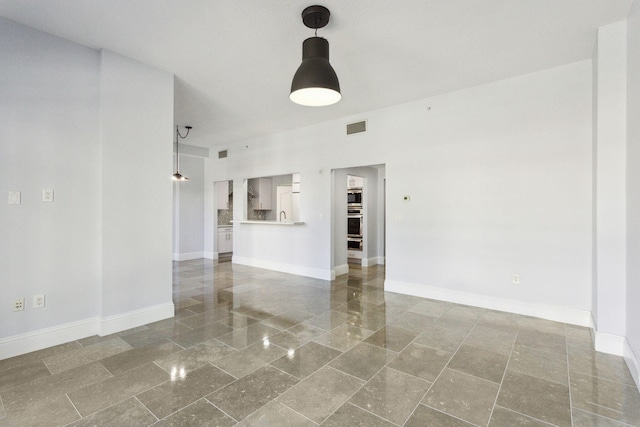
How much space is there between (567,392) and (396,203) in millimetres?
3067

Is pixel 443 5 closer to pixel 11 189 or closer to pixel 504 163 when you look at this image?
pixel 504 163

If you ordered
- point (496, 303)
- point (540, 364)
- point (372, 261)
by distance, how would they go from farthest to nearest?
point (372, 261) < point (496, 303) < point (540, 364)

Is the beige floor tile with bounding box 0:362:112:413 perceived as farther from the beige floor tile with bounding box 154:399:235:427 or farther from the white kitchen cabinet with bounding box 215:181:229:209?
the white kitchen cabinet with bounding box 215:181:229:209

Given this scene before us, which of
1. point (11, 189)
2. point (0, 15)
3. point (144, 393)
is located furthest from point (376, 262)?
point (0, 15)

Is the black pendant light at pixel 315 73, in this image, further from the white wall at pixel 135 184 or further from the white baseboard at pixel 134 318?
the white baseboard at pixel 134 318

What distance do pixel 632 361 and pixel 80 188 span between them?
16.8 feet

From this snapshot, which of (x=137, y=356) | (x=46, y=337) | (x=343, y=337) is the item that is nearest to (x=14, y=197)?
(x=46, y=337)

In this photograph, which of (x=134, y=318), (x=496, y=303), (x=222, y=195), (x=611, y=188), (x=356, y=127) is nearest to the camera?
(x=611, y=188)

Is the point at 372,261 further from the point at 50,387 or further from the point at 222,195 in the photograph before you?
the point at 50,387

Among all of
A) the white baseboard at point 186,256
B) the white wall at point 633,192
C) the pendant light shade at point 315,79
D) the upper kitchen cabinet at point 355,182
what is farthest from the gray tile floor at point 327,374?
the white baseboard at point 186,256

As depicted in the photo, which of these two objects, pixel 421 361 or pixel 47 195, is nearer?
pixel 421 361

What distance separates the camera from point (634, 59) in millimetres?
2457

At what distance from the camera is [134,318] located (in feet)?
11.1

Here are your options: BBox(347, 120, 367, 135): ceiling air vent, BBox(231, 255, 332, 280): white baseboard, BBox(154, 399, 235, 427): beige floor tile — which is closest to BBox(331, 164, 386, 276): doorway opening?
BBox(231, 255, 332, 280): white baseboard
